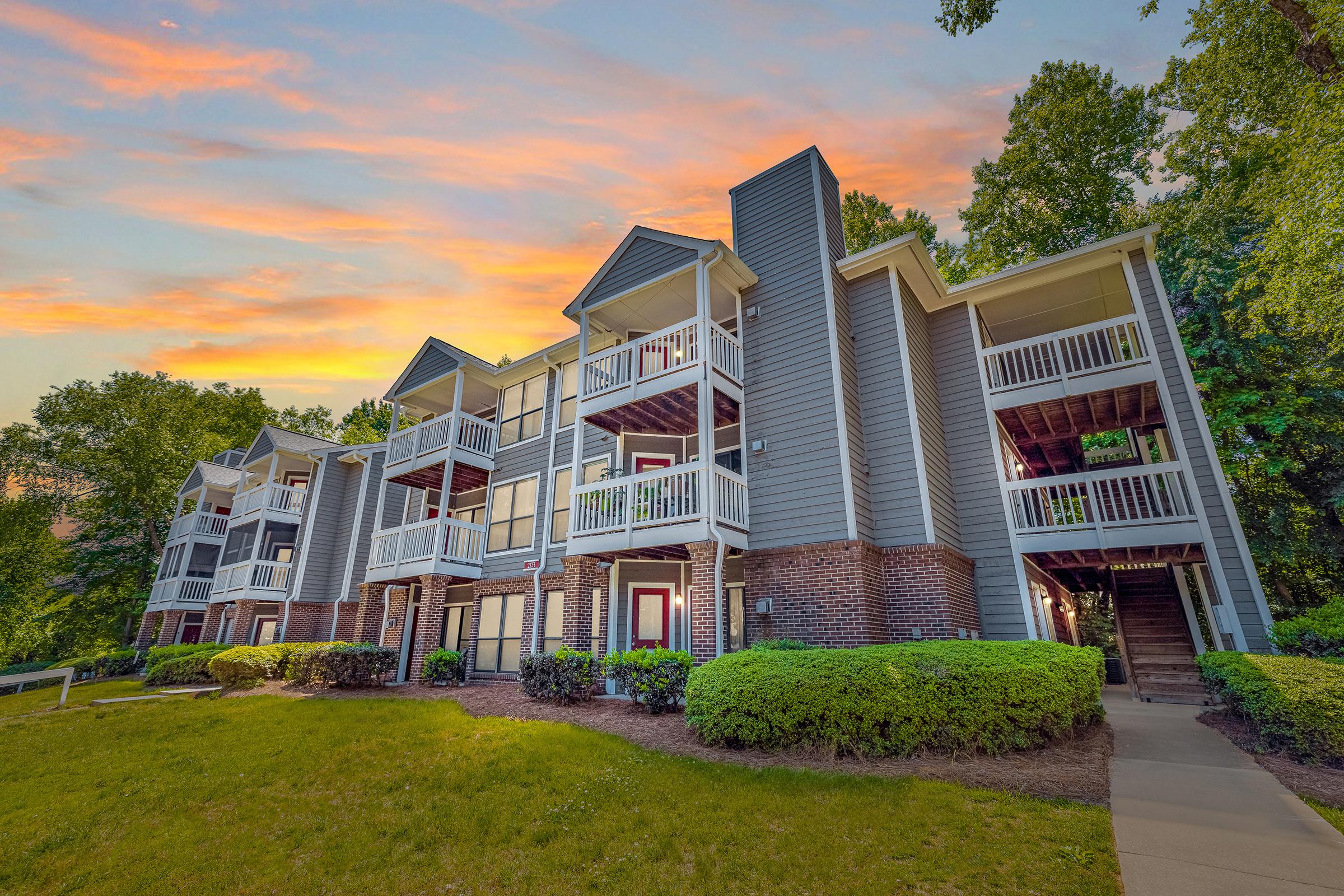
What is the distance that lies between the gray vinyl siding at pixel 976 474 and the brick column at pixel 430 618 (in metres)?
13.7

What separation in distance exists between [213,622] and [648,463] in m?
22.2

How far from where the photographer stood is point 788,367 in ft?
41.3

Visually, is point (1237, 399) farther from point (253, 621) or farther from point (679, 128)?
point (253, 621)

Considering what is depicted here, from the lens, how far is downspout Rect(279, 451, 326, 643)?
73.0 feet

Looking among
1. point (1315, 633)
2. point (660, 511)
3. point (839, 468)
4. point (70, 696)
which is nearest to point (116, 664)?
point (70, 696)

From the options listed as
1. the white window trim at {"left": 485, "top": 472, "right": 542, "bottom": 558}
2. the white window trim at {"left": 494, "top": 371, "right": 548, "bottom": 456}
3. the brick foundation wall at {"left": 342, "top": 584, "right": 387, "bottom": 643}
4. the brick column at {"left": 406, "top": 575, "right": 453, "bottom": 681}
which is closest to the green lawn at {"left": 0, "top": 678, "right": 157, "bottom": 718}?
the brick foundation wall at {"left": 342, "top": 584, "right": 387, "bottom": 643}

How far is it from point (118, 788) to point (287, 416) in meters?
41.1

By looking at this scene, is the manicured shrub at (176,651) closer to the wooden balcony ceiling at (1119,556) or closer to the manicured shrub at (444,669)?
the manicured shrub at (444,669)

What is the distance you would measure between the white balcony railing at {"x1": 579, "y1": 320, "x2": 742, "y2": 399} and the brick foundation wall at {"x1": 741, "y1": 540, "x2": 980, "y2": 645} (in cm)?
428

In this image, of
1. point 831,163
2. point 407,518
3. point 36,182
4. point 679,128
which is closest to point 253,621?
point 407,518

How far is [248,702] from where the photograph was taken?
1209cm

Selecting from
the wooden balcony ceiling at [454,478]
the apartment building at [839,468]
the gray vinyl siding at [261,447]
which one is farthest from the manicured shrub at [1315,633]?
the gray vinyl siding at [261,447]

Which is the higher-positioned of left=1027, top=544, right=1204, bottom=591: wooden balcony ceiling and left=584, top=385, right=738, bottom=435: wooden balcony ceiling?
left=584, top=385, right=738, bottom=435: wooden balcony ceiling

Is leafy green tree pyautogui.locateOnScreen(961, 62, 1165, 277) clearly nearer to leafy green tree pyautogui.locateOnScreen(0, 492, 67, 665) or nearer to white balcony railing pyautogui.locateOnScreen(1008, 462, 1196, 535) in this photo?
white balcony railing pyautogui.locateOnScreen(1008, 462, 1196, 535)
